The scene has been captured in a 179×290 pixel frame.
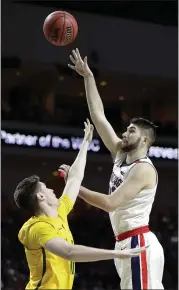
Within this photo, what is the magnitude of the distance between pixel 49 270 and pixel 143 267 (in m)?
0.76

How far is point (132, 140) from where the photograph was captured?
453 cm

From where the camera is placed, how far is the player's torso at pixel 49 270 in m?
3.77

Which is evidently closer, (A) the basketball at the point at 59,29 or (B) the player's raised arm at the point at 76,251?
(B) the player's raised arm at the point at 76,251

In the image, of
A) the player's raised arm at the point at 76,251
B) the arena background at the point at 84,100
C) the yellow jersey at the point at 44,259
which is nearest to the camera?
the player's raised arm at the point at 76,251

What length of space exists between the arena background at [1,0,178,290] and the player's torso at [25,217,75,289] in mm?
6926

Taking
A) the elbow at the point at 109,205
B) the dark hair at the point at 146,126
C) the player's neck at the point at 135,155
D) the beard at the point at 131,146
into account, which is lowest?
the elbow at the point at 109,205

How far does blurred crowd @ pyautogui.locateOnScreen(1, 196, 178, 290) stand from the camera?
10.4 metres

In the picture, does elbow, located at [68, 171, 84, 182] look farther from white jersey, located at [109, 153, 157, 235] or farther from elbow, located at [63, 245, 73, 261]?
elbow, located at [63, 245, 73, 261]

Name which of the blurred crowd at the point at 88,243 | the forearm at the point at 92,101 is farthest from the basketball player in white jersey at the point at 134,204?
the blurred crowd at the point at 88,243

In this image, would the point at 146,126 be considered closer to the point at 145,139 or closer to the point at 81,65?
the point at 145,139

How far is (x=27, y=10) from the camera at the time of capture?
12.1m

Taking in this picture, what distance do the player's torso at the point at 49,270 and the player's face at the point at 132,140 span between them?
950mm

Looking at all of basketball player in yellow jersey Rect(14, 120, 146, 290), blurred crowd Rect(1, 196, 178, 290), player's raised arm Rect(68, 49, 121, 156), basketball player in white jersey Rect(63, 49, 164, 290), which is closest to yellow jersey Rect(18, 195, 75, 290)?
basketball player in yellow jersey Rect(14, 120, 146, 290)

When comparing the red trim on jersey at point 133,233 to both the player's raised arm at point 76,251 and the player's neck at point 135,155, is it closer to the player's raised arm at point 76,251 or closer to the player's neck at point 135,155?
the player's neck at point 135,155
